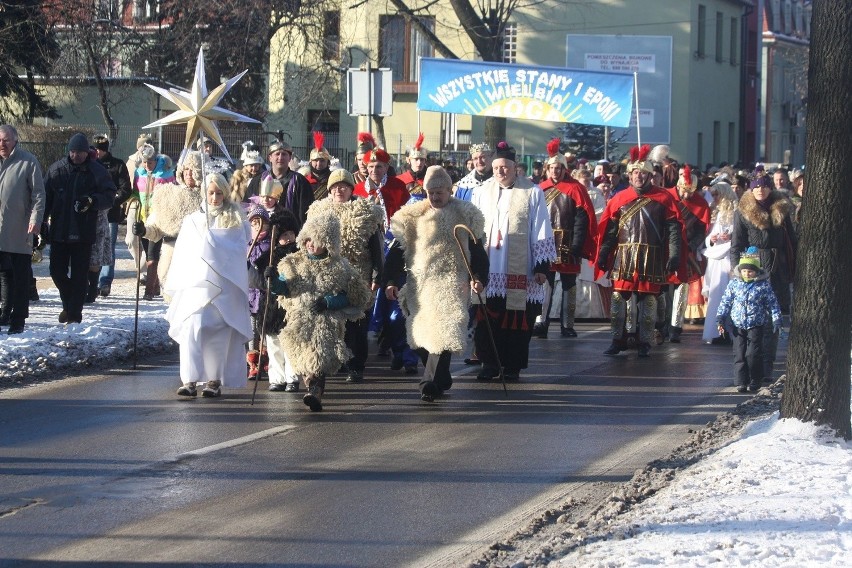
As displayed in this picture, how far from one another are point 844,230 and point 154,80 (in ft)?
87.6

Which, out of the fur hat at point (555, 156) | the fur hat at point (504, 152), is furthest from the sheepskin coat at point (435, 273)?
the fur hat at point (555, 156)

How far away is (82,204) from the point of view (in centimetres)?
1425

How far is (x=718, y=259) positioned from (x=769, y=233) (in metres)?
1.87

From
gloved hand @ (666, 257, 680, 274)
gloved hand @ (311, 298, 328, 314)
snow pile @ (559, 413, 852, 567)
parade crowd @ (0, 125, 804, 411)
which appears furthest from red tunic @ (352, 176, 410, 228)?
snow pile @ (559, 413, 852, 567)

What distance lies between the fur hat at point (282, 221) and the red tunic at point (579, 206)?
4.80m

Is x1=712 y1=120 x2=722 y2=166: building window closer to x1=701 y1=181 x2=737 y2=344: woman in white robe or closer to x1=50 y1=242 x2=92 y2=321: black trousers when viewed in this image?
x1=701 y1=181 x2=737 y2=344: woman in white robe

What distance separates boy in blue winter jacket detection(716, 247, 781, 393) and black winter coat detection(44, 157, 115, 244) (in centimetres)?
651

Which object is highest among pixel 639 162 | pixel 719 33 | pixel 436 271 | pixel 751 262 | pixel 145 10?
pixel 719 33

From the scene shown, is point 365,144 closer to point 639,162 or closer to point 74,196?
point 639,162

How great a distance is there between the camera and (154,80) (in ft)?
109

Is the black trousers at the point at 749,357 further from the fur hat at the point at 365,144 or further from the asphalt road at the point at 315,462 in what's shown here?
the fur hat at the point at 365,144

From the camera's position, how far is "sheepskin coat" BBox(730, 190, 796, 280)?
1413 centimetres

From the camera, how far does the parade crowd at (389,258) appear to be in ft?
35.6

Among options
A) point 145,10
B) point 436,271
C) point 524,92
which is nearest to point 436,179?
point 436,271
